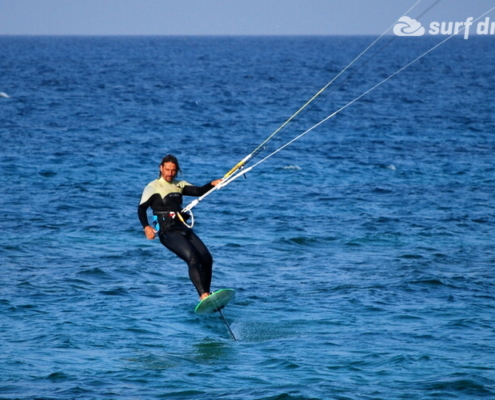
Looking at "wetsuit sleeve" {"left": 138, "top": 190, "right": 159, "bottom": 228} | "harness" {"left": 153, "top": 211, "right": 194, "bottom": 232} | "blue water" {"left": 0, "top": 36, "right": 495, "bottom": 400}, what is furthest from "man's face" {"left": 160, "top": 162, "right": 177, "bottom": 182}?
"blue water" {"left": 0, "top": 36, "right": 495, "bottom": 400}

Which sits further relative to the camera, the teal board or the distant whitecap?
the distant whitecap

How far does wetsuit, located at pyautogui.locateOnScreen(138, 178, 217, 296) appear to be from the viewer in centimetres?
1327

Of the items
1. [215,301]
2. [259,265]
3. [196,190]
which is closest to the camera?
[215,301]

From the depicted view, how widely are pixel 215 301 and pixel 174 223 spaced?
4.54ft

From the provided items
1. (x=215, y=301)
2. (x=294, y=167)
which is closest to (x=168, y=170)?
(x=215, y=301)

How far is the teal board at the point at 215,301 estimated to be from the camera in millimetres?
12891

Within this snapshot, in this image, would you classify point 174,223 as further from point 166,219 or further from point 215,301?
point 215,301

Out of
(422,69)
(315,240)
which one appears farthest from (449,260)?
(422,69)

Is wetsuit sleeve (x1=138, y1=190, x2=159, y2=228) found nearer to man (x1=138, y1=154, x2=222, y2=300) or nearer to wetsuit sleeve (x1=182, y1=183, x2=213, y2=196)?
man (x1=138, y1=154, x2=222, y2=300)

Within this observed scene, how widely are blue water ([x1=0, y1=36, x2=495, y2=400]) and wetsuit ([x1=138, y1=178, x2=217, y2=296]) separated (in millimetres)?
1398

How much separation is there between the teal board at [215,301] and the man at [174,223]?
0.56 feet

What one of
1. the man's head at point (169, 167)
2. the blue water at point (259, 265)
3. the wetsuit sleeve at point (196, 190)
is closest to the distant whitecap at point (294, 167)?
the blue water at point (259, 265)

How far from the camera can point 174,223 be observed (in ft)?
44.0

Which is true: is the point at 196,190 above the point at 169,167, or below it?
below
